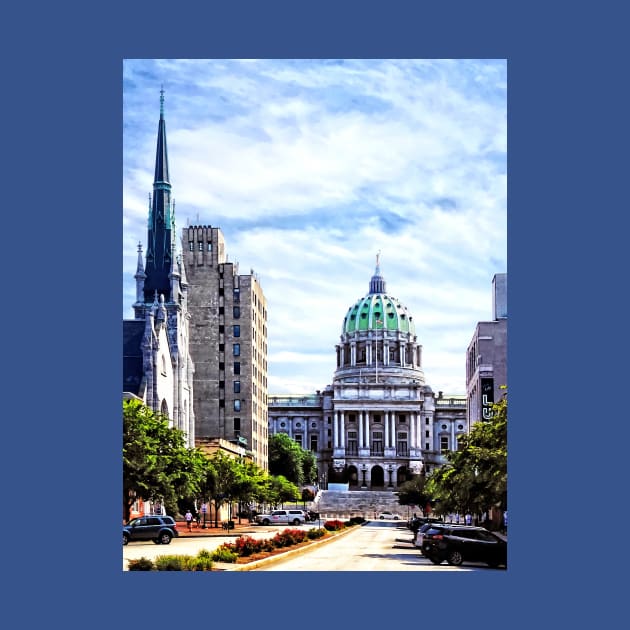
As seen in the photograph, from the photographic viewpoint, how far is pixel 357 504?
142 m

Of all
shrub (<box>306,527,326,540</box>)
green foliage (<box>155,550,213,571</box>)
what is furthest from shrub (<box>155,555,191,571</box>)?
shrub (<box>306,527,326,540</box>)

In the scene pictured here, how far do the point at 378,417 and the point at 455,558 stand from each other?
15410cm

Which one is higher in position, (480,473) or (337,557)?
(480,473)

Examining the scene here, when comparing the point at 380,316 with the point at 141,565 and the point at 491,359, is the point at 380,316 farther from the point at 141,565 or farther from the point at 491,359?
the point at 141,565

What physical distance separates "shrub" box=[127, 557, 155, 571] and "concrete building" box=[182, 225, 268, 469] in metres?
77.7

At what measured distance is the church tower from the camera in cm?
7694

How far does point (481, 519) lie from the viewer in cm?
4875

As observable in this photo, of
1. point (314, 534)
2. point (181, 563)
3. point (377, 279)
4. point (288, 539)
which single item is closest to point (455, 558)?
point (288, 539)

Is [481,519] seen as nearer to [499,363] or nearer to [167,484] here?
[167,484]

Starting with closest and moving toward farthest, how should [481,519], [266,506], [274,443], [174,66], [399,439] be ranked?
[174,66] → [481,519] → [266,506] → [274,443] → [399,439]

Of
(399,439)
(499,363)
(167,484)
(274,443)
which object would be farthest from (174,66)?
(399,439)

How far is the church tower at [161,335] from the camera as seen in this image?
76938 millimetres

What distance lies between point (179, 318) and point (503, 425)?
50323mm
